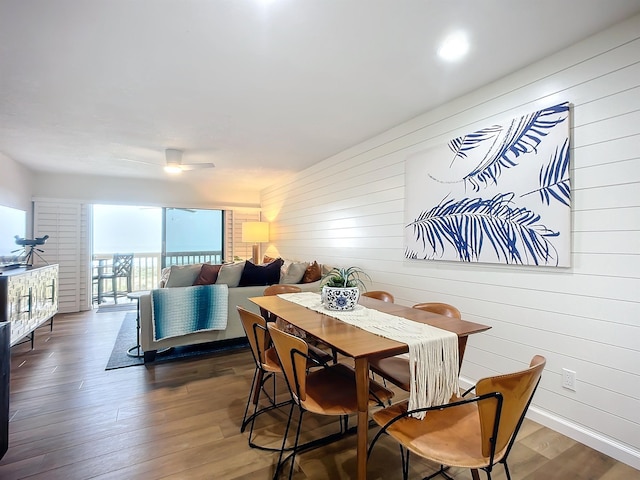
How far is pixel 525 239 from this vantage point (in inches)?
87.8

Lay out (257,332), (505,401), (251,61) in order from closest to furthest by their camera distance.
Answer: (505,401) → (257,332) → (251,61)

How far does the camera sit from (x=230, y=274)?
3.62 m

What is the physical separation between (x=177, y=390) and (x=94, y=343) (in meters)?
1.91

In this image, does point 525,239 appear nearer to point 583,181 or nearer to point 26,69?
point 583,181

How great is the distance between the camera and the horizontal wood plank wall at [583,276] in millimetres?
1810

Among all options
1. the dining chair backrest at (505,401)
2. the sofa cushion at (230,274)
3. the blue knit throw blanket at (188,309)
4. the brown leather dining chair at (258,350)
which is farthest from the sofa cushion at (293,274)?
the dining chair backrest at (505,401)

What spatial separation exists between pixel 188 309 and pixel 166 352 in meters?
0.67

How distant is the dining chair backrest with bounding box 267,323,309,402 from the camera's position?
147 cm

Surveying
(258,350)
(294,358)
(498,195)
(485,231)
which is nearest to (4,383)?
(258,350)

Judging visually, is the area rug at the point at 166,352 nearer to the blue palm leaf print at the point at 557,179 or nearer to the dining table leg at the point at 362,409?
the dining table leg at the point at 362,409

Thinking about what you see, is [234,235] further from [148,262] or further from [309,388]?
[309,388]

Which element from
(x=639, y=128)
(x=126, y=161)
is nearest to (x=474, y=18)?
(x=639, y=128)

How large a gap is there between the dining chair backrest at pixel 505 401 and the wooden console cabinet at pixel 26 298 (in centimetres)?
376

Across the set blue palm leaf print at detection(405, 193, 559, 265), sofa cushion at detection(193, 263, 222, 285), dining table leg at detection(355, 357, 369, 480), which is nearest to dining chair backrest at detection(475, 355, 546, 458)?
dining table leg at detection(355, 357, 369, 480)
